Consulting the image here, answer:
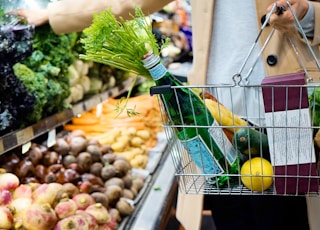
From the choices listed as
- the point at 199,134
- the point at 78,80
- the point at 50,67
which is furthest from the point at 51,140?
the point at 199,134

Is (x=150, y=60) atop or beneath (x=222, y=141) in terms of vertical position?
atop

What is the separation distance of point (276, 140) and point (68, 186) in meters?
1.18

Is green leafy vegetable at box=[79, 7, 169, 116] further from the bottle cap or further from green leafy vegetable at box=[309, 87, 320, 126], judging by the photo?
green leafy vegetable at box=[309, 87, 320, 126]

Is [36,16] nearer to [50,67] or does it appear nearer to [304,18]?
[50,67]

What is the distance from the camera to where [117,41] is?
113 cm

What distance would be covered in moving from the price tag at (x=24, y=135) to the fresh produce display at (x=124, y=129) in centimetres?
97

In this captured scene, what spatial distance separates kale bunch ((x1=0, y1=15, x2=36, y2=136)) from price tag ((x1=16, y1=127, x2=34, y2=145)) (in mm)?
37

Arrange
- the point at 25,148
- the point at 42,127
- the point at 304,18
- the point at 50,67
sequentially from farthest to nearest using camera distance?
the point at 50,67 < the point at 42,127 < the point at 25,148 < the point at 304,18

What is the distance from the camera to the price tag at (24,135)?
2.05 meters

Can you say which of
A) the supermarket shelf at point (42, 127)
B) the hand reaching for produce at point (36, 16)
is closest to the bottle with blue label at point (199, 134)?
the supermarket shelf at point (42, 127)

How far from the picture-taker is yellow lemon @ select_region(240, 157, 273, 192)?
1209 mm

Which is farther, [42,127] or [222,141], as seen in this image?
[42,127]

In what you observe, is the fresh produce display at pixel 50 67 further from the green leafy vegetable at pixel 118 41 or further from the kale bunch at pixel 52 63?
the green leafy vegetable at pixel 118 41

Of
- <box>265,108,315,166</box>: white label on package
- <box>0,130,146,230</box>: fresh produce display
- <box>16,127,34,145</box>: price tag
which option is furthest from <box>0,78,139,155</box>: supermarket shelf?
<box>265,108,315,166</box>: white label on package
